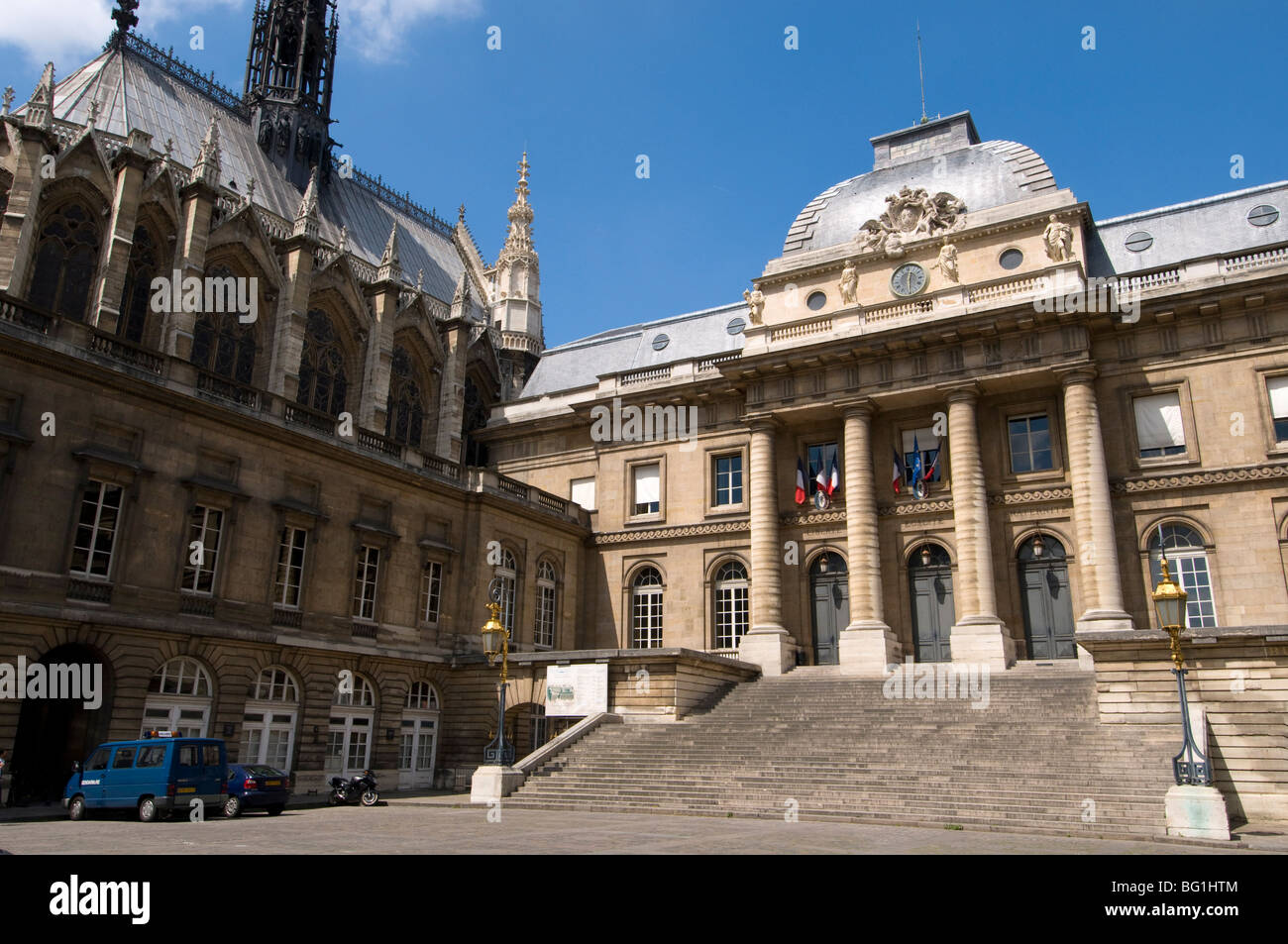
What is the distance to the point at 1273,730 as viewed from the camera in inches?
688

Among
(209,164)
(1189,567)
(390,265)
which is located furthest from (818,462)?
(209,164)

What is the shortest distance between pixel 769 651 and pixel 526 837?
1735 cm

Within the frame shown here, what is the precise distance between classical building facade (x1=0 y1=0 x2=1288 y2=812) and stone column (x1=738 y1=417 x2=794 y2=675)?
124mm

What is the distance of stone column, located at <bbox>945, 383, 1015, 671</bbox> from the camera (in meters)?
26.6

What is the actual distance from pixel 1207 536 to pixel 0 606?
28771 mm

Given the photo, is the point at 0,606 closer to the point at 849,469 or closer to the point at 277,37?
the point at 849,469

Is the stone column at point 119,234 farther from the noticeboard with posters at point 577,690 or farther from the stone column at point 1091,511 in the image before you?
the stone column at point 1091,511

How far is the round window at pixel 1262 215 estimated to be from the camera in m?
29.3

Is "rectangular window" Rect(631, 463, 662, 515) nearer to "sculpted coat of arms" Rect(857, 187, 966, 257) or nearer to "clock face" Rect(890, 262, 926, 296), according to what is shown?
"clock face" Rect(890, 262, 926, 296)

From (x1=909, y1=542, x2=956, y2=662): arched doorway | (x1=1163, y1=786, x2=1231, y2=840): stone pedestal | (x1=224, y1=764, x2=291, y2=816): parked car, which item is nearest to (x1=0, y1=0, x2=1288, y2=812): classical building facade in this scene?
(x1=909, y1=542, x2=956, y2=662): arched doorway

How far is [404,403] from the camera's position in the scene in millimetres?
38125

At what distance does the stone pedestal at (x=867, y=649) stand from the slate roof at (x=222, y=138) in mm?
24960

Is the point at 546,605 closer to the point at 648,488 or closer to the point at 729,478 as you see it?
the point at 648,488
